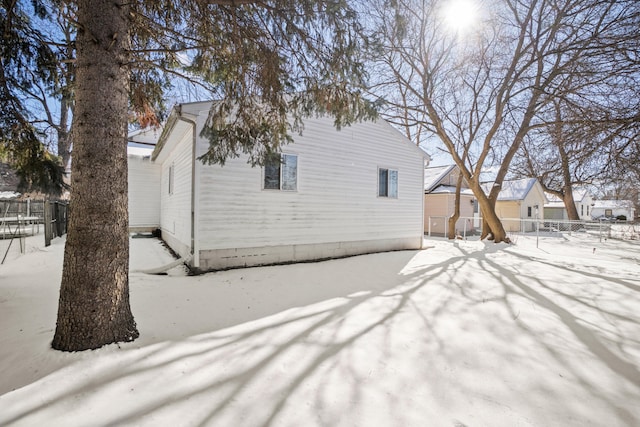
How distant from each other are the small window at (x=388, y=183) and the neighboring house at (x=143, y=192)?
9473 mm

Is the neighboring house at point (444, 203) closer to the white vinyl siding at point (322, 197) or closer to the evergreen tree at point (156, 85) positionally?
the white vinyl siding at point (322, 197)

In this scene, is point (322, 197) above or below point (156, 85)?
below

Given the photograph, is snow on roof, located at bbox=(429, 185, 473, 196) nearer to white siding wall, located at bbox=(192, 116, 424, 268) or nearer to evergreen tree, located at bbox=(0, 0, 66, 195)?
white siding wall, located at bbox=(192, 116, 424, 268)

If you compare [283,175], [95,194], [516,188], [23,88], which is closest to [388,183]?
[283,175]

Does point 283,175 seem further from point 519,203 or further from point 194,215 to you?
point 519,203

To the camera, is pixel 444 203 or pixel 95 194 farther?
pixel 444 203

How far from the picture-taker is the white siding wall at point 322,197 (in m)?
6.37

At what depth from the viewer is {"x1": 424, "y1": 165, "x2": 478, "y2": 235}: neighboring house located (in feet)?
62.0

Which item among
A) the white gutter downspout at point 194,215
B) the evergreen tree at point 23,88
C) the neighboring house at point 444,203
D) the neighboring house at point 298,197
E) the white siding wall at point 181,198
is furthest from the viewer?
the neighboring house at point 444,203

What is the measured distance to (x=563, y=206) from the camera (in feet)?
118

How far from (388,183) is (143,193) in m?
10.2

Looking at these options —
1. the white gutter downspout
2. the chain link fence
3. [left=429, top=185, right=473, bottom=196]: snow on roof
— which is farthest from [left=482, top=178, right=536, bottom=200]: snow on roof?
the white gutter downspout

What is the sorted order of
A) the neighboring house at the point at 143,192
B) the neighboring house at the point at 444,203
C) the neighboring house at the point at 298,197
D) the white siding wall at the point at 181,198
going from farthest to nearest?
the neighboring house at the point at 444,203, the neighboring house at the point at 143,192, the white siding wall at the point at 181,198, the neighboring house at the point at 298,197

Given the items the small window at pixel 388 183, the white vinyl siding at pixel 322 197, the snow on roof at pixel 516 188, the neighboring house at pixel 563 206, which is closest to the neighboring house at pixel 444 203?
the snow on roof at pixel 516 188
